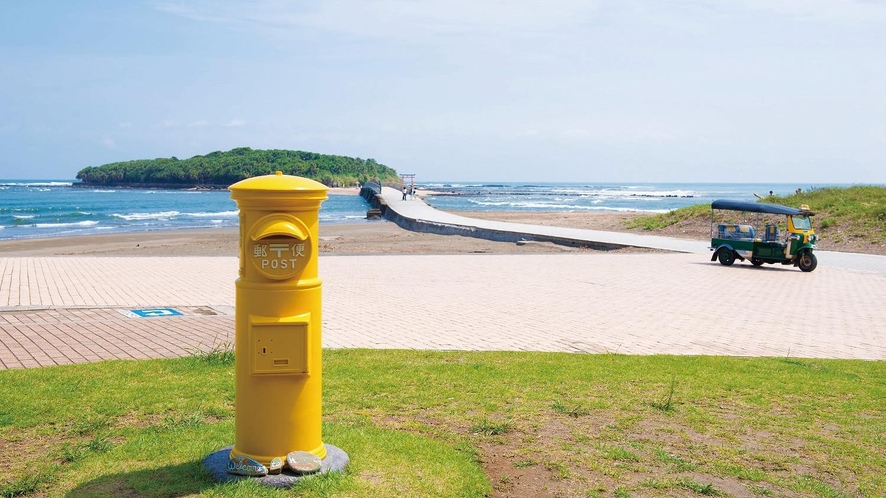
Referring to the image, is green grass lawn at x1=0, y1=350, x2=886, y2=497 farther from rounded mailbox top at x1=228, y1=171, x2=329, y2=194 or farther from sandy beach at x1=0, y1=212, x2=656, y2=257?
sandy beach at x1=0, y1=212, x2=656, y2=257

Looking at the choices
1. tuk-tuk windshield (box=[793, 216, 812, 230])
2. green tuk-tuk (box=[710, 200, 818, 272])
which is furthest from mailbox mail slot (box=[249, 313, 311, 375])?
tuk-tuk windshield (box=[793, 216, 812, 230])

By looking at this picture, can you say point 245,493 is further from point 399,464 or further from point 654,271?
point 654,271

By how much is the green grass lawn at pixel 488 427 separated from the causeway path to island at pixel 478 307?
3.76ft

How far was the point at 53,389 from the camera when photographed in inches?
220

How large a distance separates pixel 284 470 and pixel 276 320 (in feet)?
2.56

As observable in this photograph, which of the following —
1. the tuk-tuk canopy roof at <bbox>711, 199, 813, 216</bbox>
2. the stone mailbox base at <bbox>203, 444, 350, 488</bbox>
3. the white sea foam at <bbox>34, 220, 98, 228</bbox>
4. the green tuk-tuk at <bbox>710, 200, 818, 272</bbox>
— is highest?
the tuk-tuk canopy roof at <bbox>711, 199, 813, 216</bbox>

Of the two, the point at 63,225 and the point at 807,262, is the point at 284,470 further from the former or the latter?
the point at 63,225

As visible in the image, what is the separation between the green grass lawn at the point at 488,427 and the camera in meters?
4.06

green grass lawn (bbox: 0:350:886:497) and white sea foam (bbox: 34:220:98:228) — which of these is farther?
white sea foam (bbox: 34:220:98:228)

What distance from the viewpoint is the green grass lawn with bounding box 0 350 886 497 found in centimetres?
406

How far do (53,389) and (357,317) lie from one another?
15.1 feet

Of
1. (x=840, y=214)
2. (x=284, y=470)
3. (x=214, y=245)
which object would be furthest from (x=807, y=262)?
(x=214, y=245)

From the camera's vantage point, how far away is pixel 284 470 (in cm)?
394

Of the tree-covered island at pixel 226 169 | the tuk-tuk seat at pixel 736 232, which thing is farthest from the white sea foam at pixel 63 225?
the tree-covered island at pixel 226 169
